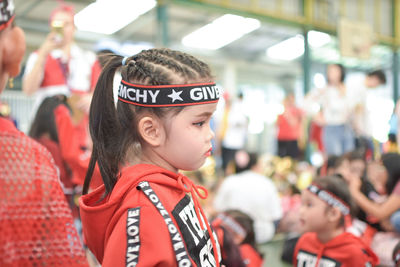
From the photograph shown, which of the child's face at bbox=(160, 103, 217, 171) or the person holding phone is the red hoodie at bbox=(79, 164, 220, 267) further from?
the person holding phone

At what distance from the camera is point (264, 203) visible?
3441 millimetres

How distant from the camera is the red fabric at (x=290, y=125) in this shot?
7.73 metres

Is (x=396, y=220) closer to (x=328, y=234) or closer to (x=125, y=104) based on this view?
(x=328, y=234)

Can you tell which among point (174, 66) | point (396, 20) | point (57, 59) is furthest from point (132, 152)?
point (396, 20)

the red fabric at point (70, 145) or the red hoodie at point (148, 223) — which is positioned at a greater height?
the red hoodie at point (148, 223)

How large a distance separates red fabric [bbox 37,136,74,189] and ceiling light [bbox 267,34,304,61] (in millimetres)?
9717

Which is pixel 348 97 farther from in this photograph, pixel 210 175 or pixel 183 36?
pixel 183 36

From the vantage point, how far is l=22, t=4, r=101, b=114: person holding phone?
2.71 metres

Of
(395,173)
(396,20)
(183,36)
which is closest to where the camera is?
(395,173)

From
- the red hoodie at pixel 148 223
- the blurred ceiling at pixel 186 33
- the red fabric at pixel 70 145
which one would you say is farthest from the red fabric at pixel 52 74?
the red hoodie at pixel 148 223

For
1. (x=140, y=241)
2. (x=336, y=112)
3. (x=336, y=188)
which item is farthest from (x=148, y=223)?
(x=336, y=112)

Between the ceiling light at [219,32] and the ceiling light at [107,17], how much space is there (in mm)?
1813

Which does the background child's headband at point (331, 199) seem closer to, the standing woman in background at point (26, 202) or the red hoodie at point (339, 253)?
the red hoodie at point (339, 253)

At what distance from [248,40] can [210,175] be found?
18.0 ft
